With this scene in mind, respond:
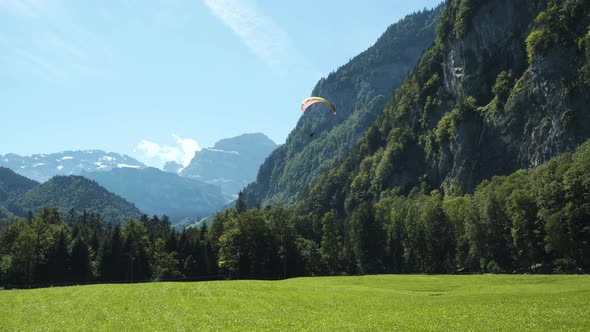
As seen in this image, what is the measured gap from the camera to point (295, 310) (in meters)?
48.2

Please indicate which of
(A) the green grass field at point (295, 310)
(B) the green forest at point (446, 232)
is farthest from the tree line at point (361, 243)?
(A) the green grass field at point (295, 310)

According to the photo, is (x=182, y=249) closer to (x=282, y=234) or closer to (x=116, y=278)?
(x=116, y=278)

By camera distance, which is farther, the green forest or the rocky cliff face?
the rocky cliff face

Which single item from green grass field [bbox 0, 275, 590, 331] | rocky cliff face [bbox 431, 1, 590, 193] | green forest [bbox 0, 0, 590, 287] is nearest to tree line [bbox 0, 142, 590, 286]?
green forest [bbox 0, 0, 590, 287]

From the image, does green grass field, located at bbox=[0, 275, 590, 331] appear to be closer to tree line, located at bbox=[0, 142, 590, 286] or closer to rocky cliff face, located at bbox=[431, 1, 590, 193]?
tree line, located at bbox=[0, 142, 590, 286]

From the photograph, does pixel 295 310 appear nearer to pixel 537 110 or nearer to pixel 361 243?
pixel 361 243

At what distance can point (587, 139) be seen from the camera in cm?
14612

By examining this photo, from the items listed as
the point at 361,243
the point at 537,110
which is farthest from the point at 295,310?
the point at 537,110

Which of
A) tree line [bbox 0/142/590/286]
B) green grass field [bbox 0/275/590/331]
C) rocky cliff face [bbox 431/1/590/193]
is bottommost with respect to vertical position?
green grass field [bbox 0/275/590/331]

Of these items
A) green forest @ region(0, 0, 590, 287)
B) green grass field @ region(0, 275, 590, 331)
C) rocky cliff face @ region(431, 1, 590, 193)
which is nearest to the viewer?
green grass field @ region(0, 275, 590, 331)

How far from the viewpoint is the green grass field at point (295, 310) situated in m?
36.3

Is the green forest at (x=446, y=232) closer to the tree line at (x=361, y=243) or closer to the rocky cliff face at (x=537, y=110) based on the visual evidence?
the tree line at (x=361, y=243)

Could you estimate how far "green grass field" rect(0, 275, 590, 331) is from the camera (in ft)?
119

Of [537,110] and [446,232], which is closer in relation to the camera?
[446,232]
